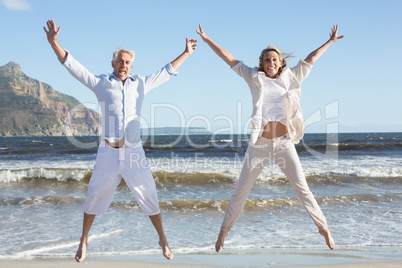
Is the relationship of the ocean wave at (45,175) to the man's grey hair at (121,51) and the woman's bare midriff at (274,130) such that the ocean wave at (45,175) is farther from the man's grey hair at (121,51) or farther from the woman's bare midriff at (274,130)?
the woman's bare midriff at (274,130)

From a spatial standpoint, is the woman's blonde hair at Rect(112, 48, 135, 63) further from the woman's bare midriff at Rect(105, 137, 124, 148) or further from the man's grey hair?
the woman's bare midriff at Rect(105, 137, 124, 148)

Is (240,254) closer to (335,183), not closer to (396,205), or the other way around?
(396,205)

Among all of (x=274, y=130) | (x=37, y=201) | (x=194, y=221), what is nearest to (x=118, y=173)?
(x=274, y=130)

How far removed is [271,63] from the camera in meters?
4.48

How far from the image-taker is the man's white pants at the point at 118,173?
4.14 meters

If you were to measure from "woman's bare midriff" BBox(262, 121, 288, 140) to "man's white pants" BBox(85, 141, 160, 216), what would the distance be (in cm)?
137

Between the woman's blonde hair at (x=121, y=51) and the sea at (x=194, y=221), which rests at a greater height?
the woman's blonde hair at (x=121, y=51)

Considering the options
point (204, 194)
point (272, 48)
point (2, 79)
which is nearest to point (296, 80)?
point (272, 48)

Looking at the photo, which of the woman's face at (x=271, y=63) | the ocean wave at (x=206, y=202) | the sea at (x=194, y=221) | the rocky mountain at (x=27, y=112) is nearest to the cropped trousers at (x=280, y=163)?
the woman's face at (x=271, y=63)

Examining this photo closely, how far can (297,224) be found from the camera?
7238 mm

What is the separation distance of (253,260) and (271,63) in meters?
2.53

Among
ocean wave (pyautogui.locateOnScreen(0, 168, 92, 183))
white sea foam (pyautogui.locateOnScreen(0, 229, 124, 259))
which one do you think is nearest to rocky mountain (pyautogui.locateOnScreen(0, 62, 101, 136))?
ocean wave (pyautogui.locateOnScreen(0, 168, 92, 183))

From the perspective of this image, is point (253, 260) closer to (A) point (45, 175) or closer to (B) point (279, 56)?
(B) point (279, 56)

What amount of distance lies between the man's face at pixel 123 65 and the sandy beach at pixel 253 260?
7.71 feet
